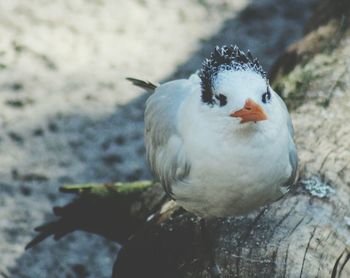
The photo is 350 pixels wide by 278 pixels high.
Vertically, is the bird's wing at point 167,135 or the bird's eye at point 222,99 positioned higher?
the bird's eye at point 222,99

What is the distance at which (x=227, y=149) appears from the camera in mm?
2061

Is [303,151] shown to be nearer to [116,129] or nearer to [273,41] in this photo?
[116,129]

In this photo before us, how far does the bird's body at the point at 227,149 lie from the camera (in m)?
1.99

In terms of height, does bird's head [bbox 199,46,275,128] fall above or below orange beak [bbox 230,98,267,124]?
above

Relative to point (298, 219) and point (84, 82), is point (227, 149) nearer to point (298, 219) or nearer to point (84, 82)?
point (298, 219)

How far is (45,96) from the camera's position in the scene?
430 cm

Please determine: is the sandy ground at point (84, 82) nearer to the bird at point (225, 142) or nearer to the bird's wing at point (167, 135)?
the bird's wing at point (167, 135)

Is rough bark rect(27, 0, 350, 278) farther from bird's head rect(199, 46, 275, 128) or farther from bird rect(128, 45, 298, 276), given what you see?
bird's head rect(199, 46, 275, 128)

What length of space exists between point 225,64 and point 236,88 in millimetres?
92

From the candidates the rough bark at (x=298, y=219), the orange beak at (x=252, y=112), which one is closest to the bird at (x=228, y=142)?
the orange beak at (x=252, y=112)

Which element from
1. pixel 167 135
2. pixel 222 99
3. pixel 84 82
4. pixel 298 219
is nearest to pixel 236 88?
pixel 222 99

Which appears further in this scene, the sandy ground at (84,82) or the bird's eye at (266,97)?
the sandy ground at (84,82)

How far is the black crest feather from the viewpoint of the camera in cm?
201

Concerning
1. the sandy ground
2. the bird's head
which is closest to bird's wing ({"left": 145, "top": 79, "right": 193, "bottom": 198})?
the bird's head
